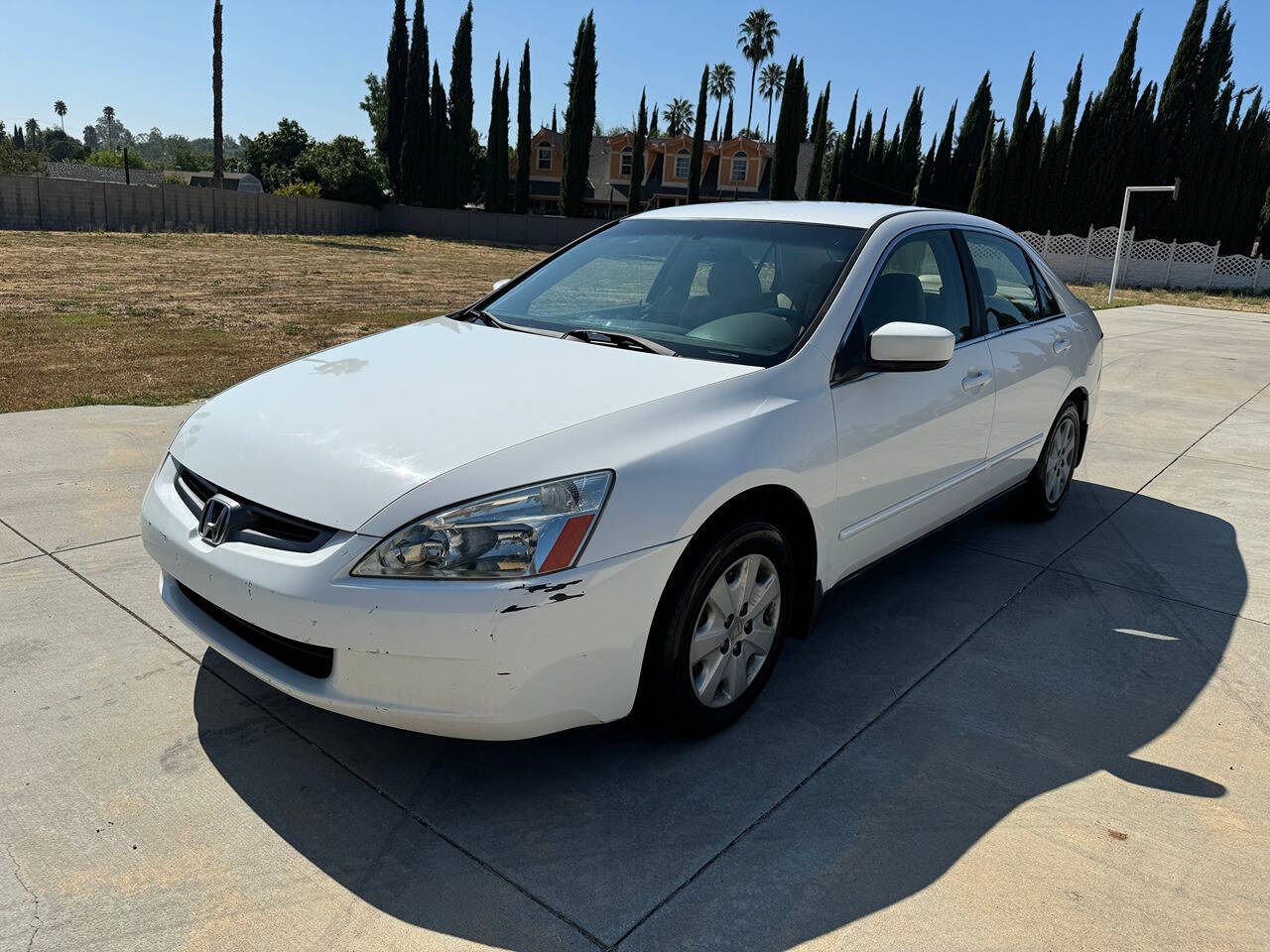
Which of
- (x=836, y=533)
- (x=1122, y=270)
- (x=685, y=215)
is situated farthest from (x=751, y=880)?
(x=1122, y=270)

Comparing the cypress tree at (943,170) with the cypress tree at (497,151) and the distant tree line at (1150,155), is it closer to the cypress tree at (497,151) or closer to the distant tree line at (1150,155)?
the distant tree line at (1150,155)

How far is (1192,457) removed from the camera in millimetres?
7301

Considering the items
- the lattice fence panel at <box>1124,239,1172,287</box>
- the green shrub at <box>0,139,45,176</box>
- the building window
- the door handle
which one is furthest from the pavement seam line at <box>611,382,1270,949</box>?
the green shrub at <box>0,139,45,176</box>

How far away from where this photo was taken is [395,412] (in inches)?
114

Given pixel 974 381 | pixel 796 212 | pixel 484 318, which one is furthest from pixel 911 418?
pixel 484 318

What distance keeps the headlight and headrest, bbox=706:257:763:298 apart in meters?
1.56

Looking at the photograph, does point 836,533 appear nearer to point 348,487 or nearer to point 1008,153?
point 348,487

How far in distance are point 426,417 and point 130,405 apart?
525 cm

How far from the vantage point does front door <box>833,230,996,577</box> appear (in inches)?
134

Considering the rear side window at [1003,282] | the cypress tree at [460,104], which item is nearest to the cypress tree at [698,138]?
the cypress tree at [460,104]

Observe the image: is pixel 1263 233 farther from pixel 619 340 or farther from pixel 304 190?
pixel 304 190

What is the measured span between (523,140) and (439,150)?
4.58 metres

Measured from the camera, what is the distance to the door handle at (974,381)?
4.02 meters

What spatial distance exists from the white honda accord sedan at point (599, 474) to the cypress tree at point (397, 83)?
5253 centimetres
